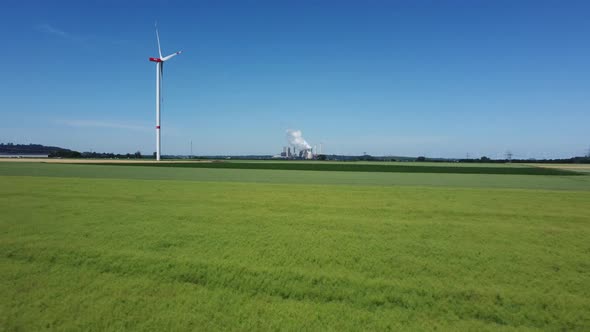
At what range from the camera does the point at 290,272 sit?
7719mm

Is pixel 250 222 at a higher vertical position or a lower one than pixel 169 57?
lower

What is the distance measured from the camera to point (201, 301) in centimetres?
652

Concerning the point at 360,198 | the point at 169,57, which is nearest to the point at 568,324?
the point at 360,198

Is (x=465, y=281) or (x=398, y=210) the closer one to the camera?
(x=465, y=281)

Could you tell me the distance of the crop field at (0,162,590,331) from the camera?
5930mm

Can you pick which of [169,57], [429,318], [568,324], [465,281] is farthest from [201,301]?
[169,57]

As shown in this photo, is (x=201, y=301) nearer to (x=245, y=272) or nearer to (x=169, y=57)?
(x=245, y=272)

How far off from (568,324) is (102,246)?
11529mm

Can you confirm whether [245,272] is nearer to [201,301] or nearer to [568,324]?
[201,301]

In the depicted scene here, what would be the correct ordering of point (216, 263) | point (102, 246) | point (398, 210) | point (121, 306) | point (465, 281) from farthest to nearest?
point (398, 210)
point (102, 246)
point (216, 263)
point (465, 281)
point (121, 306)

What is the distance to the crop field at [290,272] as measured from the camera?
5930 mm

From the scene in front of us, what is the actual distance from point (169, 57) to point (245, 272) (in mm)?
101770

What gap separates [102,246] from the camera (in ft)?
30.9

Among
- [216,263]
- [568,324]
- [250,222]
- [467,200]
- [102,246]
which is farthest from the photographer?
[467,200]
